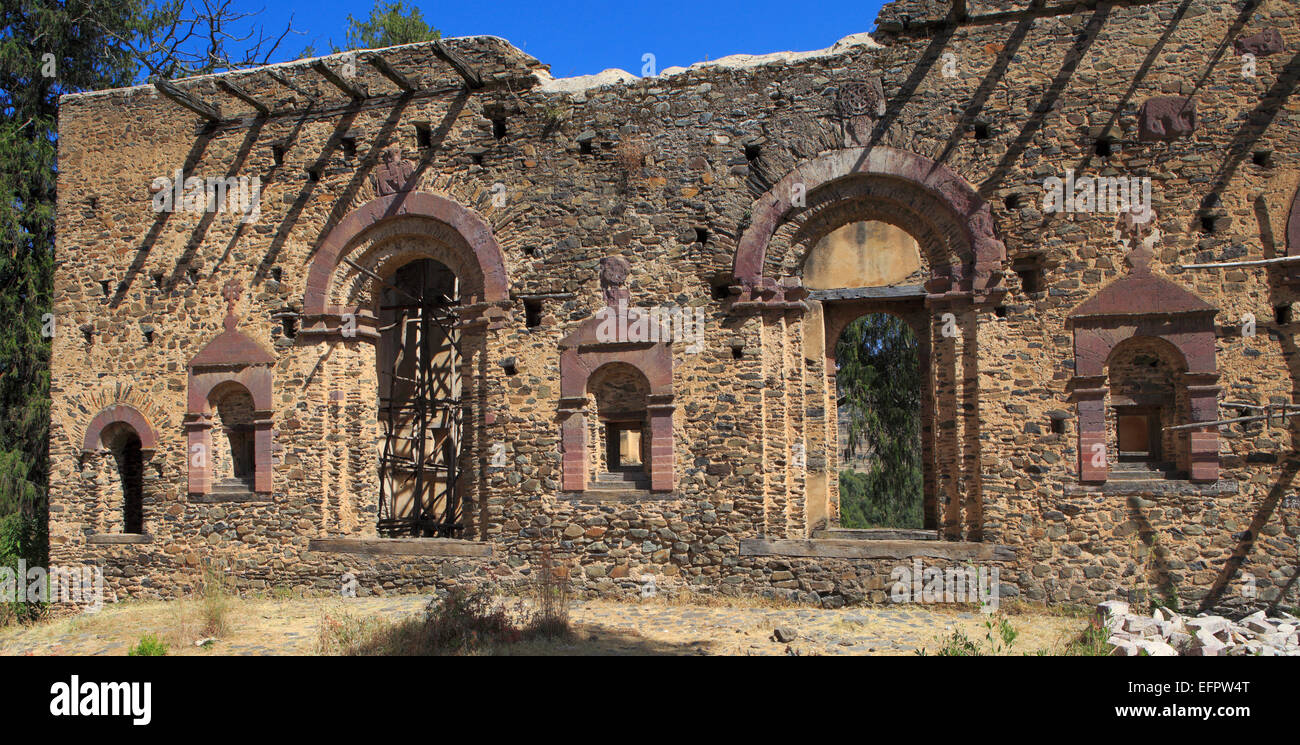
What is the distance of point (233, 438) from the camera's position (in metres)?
11.8

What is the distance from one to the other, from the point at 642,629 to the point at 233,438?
6.62 metres

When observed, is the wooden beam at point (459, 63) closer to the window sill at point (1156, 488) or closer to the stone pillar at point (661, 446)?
the stone pillar at point (661, 446)

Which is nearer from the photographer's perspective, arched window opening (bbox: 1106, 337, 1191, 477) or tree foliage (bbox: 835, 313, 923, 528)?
arched window opening (bbox: 1106, 337, 1191, 477)

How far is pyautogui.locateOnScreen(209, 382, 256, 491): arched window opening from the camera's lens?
38.0 ft

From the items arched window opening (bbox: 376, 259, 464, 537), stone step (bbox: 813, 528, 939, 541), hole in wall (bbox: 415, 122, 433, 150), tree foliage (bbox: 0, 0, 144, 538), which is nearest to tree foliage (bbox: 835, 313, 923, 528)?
stone step (bbox: 813, 528, 939, 541)

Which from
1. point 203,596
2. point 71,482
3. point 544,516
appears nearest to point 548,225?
point 544,516

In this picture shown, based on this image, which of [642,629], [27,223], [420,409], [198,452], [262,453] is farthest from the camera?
[27,223]

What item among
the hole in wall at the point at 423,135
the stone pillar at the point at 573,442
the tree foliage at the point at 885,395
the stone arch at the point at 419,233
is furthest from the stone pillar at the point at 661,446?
the tree foliage at the point at 885,395

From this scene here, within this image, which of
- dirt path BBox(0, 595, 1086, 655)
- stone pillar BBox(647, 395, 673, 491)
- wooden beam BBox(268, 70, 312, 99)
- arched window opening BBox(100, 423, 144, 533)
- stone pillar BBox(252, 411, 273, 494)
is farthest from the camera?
arched window opening BBox(100, 423, 144, 533)

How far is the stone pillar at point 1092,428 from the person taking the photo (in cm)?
887

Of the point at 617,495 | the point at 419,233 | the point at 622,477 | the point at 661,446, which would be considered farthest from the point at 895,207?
the point at 419,233

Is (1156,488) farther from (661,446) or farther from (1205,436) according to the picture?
(661,446)

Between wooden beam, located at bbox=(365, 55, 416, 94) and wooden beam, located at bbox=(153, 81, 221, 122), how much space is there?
2371 millimetres

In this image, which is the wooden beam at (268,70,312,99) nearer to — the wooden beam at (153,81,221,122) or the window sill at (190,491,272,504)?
the wooden beam at (153,81,221,122)
